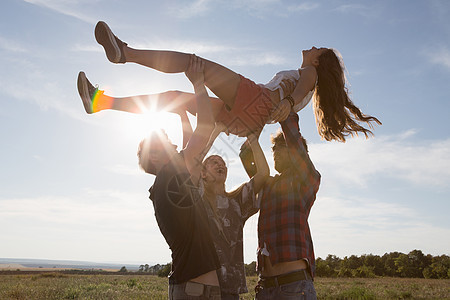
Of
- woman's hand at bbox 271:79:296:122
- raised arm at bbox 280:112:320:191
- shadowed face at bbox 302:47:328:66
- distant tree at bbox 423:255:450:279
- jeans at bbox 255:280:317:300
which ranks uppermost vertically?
shadowed face at bbox 302:47:328:66

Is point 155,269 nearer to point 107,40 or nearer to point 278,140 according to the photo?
point 278,140

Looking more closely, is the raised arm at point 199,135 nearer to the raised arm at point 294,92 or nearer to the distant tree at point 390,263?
the raised arm at point 294,92

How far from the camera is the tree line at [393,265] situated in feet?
133

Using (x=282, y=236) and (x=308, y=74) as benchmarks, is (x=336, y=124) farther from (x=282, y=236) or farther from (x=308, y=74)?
(x=282, y=236)

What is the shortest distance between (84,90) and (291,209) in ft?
7.39

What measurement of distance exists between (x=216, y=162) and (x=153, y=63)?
155cm

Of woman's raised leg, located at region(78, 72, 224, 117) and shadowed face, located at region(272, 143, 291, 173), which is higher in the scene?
woman's raised leg, located at region(78, 72, 224, 117)

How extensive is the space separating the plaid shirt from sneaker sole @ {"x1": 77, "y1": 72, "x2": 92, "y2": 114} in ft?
6.12

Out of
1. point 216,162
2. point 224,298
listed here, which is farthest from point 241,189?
point 224,298

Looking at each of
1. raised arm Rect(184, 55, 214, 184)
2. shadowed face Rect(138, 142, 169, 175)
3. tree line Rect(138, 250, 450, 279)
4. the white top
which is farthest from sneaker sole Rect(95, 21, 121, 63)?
tree line Rect(138, 250, 450, 279)

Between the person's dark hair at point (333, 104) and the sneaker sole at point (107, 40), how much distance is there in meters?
2.28

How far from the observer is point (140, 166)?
307cm

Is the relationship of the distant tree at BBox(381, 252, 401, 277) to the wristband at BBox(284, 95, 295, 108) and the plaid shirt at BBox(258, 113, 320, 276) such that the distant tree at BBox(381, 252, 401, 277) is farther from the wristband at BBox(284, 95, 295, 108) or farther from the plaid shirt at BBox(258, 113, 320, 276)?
the wristband at BBox(284, 95, 295, 108)

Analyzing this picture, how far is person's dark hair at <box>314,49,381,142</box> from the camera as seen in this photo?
169 inches
